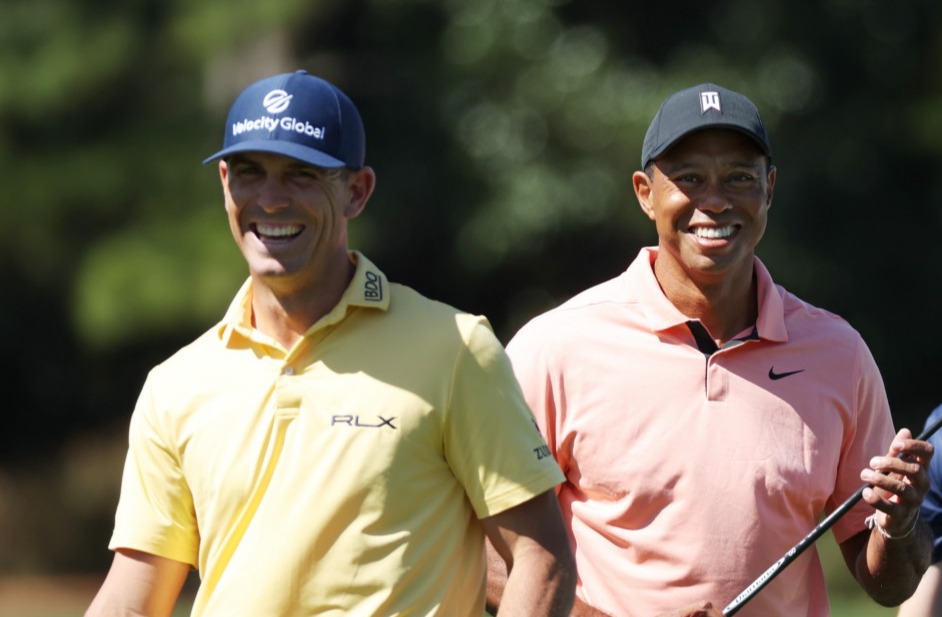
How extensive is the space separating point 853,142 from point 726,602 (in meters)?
11.2

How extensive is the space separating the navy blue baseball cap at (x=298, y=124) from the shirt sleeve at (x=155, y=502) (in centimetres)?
54

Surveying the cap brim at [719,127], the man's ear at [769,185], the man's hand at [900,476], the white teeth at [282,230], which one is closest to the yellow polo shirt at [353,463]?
the white teeth at [282,230]

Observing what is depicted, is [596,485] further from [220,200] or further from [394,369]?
[220,200]

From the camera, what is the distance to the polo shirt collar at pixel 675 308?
441cm

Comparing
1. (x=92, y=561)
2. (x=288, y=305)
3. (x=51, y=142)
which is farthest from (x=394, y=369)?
(x=92, y=561)

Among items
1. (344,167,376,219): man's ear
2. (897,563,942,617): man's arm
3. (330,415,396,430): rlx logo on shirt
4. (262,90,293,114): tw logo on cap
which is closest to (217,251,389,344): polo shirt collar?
(344,167,376,219): man's ear

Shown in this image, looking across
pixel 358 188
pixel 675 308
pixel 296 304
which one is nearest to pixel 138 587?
pixel 296 304

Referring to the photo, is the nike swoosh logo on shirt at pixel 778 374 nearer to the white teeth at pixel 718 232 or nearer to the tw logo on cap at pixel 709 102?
the white teeth at pixel 718 232

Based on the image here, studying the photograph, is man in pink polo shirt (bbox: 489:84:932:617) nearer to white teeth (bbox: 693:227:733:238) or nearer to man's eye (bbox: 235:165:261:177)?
white teeth (bbox: 693:227:733:238)

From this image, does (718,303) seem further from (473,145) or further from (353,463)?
(473,145)

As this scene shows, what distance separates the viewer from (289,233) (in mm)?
3709

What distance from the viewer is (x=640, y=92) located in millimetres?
13773

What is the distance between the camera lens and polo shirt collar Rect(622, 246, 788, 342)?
4406 mm

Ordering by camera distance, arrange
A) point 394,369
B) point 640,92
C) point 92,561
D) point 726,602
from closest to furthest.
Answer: point 394,369 → point 726,602 → point 640,92 → point 92,561
